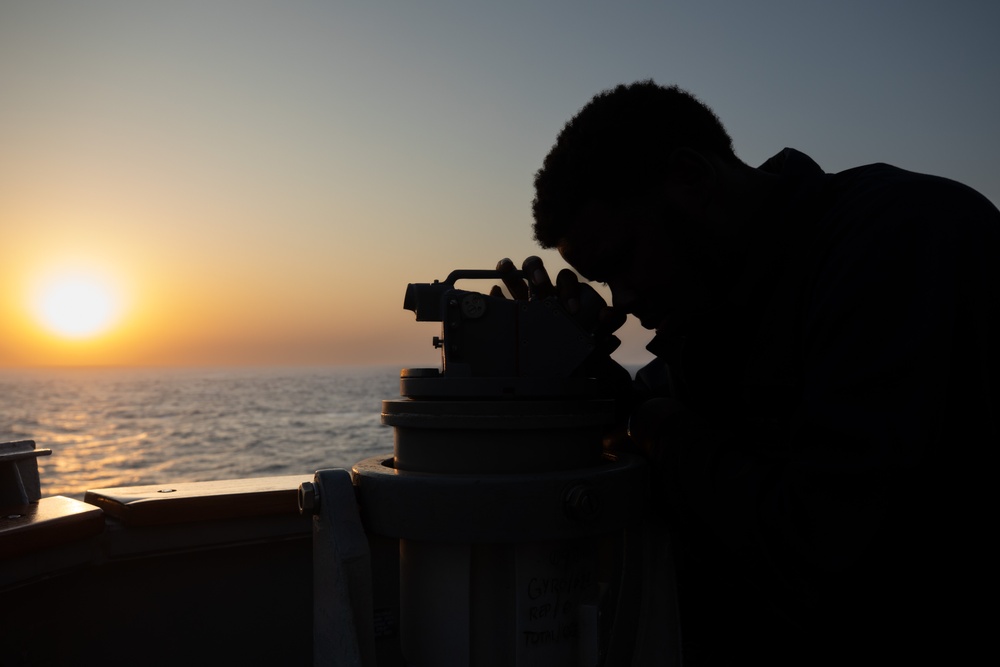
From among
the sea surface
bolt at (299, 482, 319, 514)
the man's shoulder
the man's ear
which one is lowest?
the sea surface

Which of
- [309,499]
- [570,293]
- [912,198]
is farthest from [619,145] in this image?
[309,499]

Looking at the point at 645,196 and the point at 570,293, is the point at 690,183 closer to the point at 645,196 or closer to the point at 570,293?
the point at 645,196

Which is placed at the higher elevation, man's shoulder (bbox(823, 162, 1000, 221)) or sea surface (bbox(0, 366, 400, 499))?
man's shoulder (bbox(823, 162, 1000, 221))

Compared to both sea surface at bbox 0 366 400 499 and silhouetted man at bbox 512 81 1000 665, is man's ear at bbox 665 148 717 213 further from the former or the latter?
sea surface at bbox 0 366 400 499

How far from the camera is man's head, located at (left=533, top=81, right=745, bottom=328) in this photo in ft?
4.57

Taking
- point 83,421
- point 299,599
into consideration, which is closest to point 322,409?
point 83,421

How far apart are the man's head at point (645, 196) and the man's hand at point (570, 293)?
0.12 ft

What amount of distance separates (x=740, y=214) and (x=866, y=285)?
396 mm

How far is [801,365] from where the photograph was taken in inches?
48.5

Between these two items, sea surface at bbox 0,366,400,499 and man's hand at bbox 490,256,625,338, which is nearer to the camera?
man's hand at bbox 490,256,625,338

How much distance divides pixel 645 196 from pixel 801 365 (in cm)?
Result: 42

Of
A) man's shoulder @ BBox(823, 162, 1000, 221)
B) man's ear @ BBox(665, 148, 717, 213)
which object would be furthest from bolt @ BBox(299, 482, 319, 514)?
man's shoulder @ BBox(823, 162, 1000, 221)

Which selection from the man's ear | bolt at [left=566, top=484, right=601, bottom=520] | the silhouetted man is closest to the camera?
the silhouetted man

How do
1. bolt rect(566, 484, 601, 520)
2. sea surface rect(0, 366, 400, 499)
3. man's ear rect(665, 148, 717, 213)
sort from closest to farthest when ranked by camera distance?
bolt rect(566, 484, 601, 520) < man's ear rect(665, 148, 717, 213) < sea surface rect(0, 366, 400, 499)
